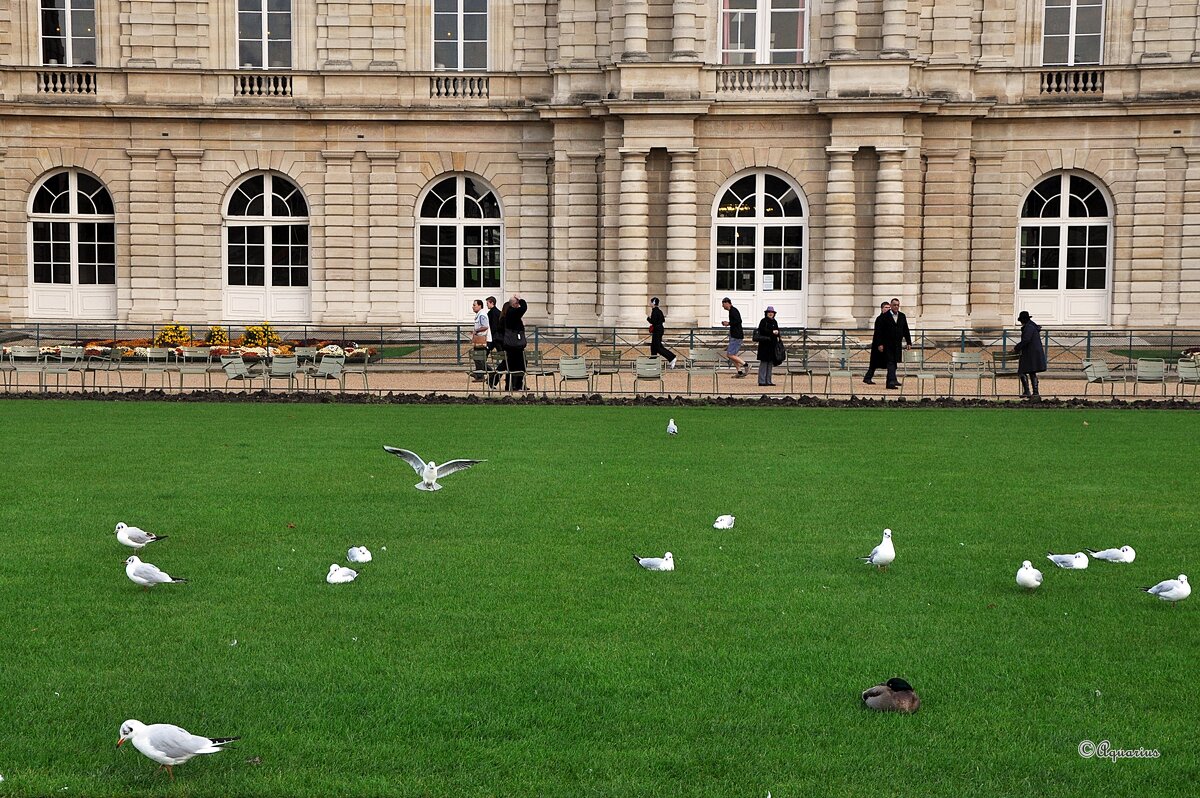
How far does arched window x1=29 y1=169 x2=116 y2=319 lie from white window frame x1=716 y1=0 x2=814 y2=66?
16.5 m

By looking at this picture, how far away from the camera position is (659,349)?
35750 millimetres

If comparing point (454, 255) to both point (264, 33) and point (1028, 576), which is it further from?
point (1028, 576)

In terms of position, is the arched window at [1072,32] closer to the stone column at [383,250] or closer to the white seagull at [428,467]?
the stone column at [383,250]

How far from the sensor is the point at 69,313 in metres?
42.2

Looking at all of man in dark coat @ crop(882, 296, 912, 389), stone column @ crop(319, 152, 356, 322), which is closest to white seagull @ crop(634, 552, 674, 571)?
man in dark coat @ crop(882, 296, 912, 389)

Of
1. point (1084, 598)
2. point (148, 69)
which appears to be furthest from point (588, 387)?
point (1084, 598)

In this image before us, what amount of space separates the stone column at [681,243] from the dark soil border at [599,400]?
475 inches

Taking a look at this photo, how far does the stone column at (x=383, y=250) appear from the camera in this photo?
137ft

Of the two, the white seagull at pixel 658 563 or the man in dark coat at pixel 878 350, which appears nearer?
the white seagull at pixel 658 563

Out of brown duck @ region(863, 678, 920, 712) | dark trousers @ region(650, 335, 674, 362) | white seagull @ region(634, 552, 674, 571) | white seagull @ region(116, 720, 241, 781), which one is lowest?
brown duck @ region(863, 678, 920, 712)

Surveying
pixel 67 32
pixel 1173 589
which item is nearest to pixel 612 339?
pixel 67 32

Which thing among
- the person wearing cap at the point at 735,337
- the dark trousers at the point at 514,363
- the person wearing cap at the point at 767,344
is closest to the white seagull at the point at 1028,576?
the dark trousers at the point at 514,363

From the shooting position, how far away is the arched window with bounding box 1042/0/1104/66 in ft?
133

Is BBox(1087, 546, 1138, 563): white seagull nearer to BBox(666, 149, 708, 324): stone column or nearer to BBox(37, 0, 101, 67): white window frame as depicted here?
BBox(666, 149, 708, 324): stone column
